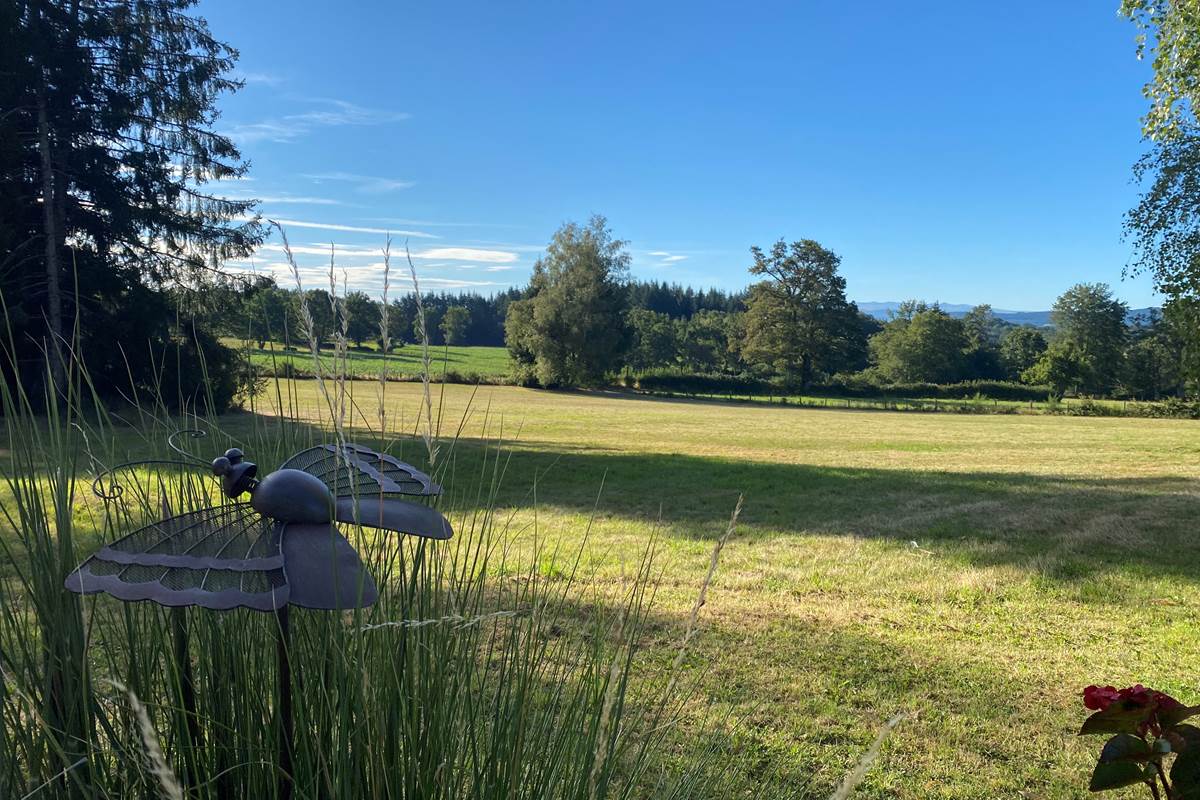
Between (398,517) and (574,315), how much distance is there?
45238 millimetres

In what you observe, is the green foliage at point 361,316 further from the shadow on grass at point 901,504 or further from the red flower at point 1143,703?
the shadow on grass at point 901,504

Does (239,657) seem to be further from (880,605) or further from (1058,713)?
(880,605)

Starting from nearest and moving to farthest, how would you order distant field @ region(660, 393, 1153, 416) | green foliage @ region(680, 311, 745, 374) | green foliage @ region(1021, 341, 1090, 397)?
distant field @ region(660, 393, 1153, 416)
green foliage @ region(1021, 341, 1090, 397)
green foliage @ region(680, 311, 745, 374)

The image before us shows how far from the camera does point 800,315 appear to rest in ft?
200

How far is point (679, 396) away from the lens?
50500 mm

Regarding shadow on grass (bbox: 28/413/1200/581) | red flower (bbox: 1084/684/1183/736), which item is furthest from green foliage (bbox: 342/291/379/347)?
shadow on grass (bbox: 28/413/1200/581)

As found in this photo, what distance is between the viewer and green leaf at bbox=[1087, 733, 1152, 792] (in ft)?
5.69

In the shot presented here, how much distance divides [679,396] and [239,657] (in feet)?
162

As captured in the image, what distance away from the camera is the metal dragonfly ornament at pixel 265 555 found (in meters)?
1.05

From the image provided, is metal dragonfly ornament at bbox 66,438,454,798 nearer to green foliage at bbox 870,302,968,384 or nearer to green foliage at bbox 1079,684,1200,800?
green foliage at bbox 1079,684,1200,800

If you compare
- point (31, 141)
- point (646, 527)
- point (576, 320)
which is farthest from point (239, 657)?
point (576, 320)

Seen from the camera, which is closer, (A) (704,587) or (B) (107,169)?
(A) (704,587)

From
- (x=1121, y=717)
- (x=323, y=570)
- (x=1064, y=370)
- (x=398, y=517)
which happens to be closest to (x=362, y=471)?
(x=398, y=517)

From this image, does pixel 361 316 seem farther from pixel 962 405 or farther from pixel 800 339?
pixel 800 339
